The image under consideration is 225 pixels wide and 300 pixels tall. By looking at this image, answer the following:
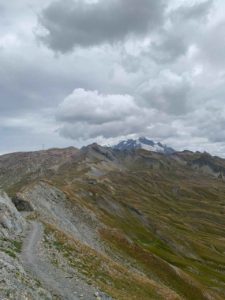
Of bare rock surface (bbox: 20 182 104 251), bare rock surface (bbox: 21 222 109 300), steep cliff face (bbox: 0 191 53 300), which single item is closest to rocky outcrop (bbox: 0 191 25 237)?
steep cliff face (bbox: 0 191 53 300)

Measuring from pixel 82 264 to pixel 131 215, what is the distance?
14076cm

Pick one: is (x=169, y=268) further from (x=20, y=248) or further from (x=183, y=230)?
(x=183, y=230)

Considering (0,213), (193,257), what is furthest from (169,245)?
(0,213)

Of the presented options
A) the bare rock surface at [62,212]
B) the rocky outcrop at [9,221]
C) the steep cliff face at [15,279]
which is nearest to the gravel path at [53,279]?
the steep cliff face at [15,279]

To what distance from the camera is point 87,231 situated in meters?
84.1

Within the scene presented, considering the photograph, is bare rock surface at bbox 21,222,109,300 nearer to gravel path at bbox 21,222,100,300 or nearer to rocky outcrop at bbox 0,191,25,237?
gravel path at bbox 21,222,100,300

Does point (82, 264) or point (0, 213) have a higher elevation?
point (0, 213)

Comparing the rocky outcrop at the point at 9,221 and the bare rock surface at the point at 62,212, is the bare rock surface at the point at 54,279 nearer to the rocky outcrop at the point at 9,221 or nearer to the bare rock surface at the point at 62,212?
the rocky outcrop at the point at 9,221

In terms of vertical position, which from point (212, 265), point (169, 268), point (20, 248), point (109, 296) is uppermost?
point (20, 248)

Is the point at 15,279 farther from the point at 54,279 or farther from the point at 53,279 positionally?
the point at 54,279

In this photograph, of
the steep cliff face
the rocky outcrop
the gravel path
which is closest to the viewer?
the steep cliff face

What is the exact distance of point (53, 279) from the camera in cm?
3441

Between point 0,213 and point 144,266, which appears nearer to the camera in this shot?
point 0,213

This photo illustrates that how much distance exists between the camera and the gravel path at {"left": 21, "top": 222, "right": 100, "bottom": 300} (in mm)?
31750
